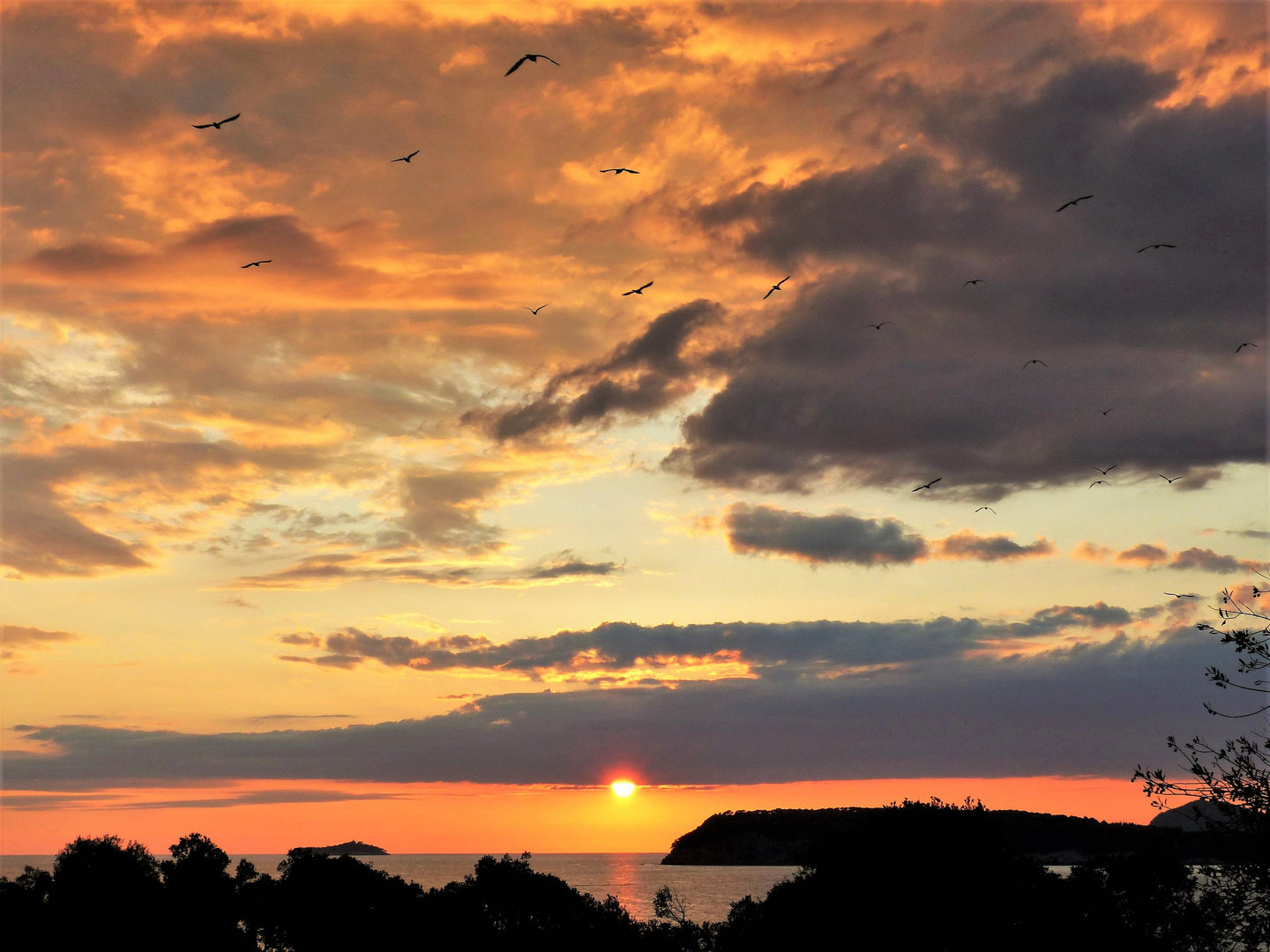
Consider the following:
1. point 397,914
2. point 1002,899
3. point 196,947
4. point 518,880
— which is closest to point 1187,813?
point 1002,899

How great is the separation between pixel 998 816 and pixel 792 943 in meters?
11.5

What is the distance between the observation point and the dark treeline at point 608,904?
45.9m

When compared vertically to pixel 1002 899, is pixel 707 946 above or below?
below

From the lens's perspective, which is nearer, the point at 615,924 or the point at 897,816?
the point at 897,816

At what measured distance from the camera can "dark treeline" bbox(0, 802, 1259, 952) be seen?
4588 cm

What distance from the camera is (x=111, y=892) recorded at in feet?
229

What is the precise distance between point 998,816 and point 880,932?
874cm

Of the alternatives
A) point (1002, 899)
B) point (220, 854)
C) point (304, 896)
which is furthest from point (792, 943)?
point (220, 854)

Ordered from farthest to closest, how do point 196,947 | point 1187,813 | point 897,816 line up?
point 196,947 < point 897,816 < point 1187,813

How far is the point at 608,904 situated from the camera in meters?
71.2

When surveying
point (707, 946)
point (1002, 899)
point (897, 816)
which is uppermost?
point (897, 816)

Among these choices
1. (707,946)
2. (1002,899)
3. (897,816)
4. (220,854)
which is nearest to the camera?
(1002,899)

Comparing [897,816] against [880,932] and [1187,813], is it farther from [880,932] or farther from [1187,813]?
→ [1187,813]

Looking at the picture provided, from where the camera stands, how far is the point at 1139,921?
1822 inches
